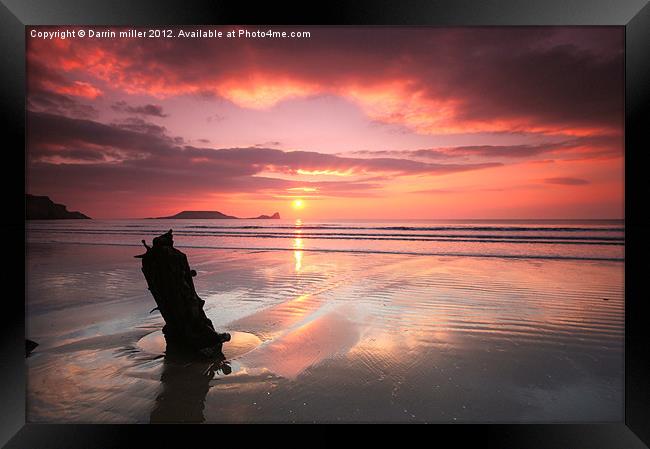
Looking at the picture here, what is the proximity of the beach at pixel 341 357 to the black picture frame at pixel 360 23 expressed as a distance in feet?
0.60

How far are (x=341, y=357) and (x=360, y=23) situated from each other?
3.30 m

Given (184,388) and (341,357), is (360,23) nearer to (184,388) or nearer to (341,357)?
(341,357)

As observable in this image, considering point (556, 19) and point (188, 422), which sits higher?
point (556, 19)

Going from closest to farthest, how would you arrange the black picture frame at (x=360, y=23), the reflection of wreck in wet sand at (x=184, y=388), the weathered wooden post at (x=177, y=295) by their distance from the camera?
the reflection of wreck in wet sand at (x=184, y=388) → the black picture frame at (x=360, y=23) → the weathered wooden post at (x=177, y=295)

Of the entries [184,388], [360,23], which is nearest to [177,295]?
[184,388]

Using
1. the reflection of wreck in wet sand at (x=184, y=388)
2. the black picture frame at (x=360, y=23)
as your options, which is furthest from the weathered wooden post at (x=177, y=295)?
the black picture frame at (x=360, y=23)

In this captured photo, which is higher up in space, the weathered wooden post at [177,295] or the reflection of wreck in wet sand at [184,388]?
the weathered wooden post at [177,295]

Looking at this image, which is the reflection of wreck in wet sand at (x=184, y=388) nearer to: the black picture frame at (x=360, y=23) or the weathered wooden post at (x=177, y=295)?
the weathered wooden post at (x=177, y=295)

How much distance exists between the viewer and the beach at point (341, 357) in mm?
2590

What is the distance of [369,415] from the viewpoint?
256 cm
